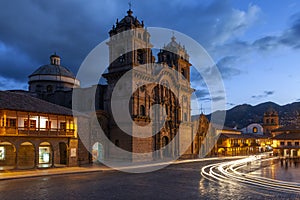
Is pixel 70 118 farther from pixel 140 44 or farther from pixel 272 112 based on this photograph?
pixel 272 112

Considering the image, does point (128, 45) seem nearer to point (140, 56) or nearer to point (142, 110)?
point (140, 56)

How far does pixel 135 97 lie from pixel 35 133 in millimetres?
19085

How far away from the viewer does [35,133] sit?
114 ft

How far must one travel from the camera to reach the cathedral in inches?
1908

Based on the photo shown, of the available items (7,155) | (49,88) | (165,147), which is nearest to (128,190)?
(7,155)

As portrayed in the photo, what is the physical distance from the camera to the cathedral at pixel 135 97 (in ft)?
159

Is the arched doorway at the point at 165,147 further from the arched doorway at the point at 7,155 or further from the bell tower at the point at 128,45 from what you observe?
the arched doorway at the point at 7,155

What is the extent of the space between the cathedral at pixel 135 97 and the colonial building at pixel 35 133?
3613 mm

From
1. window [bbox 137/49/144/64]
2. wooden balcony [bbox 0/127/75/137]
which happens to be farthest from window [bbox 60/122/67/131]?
window [bbox 137/49/144/64]

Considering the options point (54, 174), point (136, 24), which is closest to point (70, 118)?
point (54, 174)

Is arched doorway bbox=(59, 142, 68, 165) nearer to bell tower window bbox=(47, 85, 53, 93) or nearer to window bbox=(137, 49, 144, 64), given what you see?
window bbox=(137, 49, 144, 64)

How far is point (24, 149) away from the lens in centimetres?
3941

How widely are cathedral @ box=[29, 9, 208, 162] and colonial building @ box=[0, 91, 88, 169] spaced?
3.61 m

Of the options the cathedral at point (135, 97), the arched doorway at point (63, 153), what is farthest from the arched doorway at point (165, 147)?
the arched doorway at point (63, 153)
